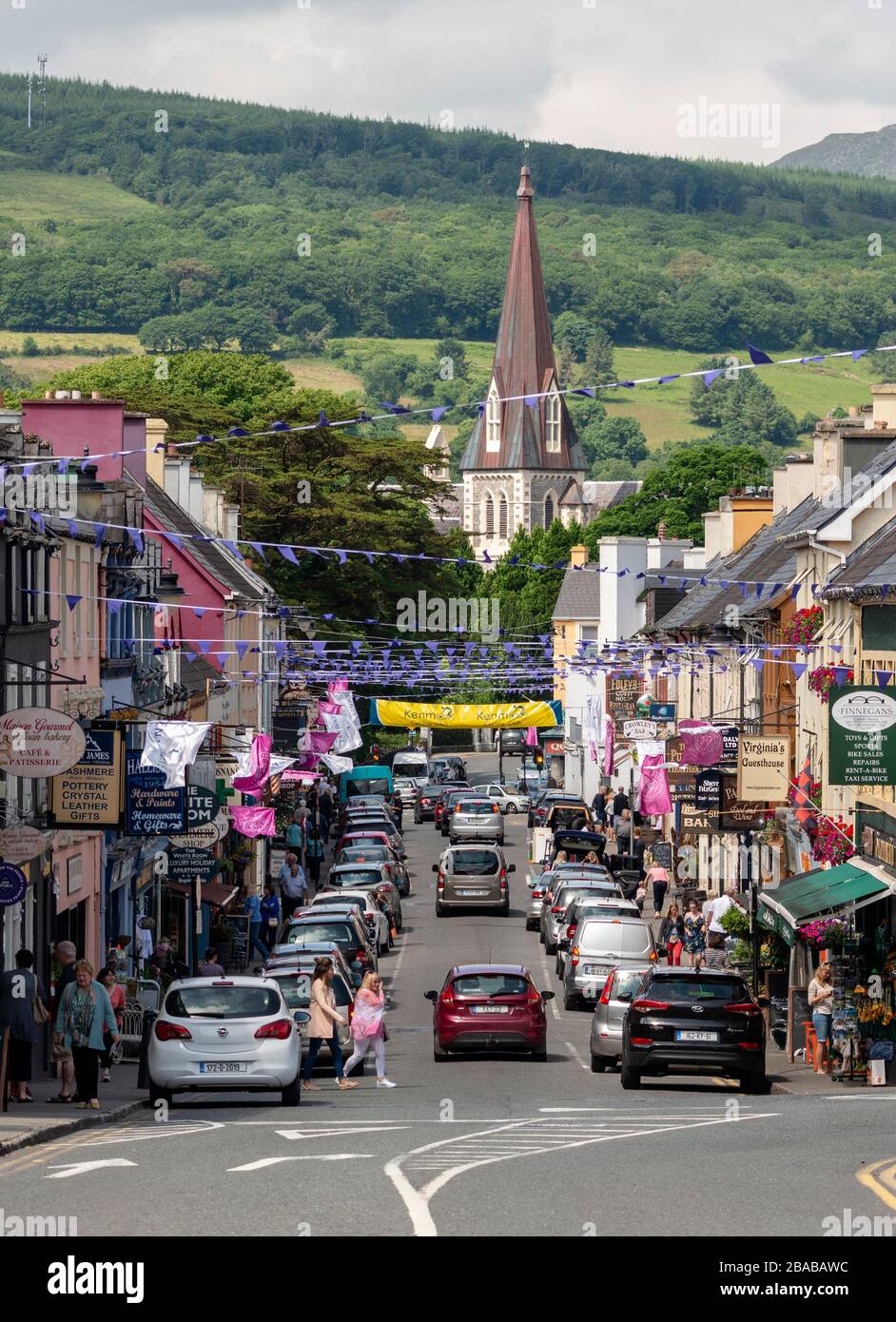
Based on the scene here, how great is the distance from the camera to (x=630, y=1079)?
25.3 m

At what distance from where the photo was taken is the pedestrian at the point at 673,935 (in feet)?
129

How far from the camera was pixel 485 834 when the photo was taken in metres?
65.6

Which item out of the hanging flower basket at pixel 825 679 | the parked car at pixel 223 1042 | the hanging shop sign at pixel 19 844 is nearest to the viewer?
the parked car at pixel 223 1042

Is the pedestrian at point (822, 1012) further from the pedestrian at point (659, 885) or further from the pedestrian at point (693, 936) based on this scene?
the pedestrian at point (659, 885)

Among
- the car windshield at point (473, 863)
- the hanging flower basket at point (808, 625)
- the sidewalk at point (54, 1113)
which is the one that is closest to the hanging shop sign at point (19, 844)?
the sidewalk at point (54, 1113)

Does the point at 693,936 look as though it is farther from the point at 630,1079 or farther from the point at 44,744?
the point at 44,744

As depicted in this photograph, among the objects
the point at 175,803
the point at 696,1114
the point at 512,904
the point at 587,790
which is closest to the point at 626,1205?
the point at 696,1114

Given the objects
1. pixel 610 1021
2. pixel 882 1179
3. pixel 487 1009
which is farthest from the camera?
pixel 487 1009

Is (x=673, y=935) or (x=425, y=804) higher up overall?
(x=425, y=804)

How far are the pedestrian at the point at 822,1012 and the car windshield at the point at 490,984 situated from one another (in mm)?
3806

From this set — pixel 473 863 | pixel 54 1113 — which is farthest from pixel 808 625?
pixel 54 1113

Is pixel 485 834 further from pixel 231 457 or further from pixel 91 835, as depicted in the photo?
pixel 91 835

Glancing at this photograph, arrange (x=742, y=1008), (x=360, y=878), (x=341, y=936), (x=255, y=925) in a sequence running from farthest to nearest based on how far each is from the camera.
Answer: (x=360, y=878), (x=255, y=925), (x=341, y=936), (x=742, y=1008)

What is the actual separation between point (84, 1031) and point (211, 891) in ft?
72.6
